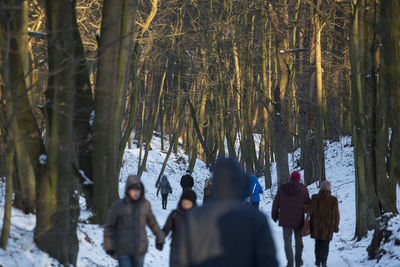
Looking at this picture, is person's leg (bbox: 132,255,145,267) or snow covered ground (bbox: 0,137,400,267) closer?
person's leg (bbox: 132,255,145,267)

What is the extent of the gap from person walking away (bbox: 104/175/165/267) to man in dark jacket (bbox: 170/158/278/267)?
3.10 meters

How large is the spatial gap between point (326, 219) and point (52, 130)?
4948 millimetres

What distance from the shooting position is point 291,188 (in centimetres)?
1002

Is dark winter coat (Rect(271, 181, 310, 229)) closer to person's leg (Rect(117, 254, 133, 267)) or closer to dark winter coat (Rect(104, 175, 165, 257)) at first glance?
dark winter coat (Rect(104, 175, 165, 257))

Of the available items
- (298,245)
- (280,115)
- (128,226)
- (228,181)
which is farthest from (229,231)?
(280,115)

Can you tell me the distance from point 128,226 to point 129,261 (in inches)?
17.3

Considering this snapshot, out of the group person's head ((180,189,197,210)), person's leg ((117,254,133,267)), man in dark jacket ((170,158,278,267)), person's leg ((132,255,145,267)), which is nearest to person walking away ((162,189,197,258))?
person's head ((180,189,197,210))

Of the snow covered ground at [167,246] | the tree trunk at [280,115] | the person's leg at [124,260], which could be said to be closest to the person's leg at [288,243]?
the snow covered ground at [167,246]

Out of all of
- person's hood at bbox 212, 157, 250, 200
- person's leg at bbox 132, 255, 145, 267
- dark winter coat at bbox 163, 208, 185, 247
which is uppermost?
person's hood at bbox 212, 157, 250, 200

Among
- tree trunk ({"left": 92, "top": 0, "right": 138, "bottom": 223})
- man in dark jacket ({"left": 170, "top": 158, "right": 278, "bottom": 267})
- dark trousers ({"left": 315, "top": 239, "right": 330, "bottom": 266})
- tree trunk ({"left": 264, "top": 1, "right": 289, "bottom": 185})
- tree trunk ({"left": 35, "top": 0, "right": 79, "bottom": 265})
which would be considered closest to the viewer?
man in dark jacket ({"left": 170, "top": 158, "right": 278, "bottom": 267})

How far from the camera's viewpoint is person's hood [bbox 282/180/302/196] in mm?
10008

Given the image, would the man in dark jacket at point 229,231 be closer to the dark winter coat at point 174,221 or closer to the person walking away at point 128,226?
the person walking away at point 128,226

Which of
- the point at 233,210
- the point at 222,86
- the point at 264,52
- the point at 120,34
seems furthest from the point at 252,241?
the point at 222,86

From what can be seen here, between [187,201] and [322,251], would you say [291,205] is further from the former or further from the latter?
[187,201]
